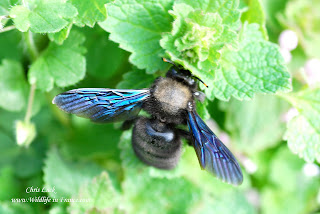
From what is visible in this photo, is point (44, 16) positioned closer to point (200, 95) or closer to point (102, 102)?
point (102, 102)

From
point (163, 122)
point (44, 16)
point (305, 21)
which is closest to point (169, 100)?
point (163, 122)

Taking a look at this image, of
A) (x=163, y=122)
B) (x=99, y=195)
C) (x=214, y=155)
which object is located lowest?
(x=99, y=195)

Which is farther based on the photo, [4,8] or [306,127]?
[306,127]

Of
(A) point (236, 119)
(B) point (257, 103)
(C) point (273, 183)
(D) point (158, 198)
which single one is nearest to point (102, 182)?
(D) point (158, 198)

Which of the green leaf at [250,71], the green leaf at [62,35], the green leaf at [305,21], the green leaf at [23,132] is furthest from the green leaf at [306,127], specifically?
the green leaf at [23,132]

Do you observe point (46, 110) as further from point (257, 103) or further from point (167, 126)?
point (257, 103)

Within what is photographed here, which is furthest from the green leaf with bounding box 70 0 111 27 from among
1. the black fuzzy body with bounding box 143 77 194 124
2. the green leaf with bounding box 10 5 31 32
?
the black fuzzy body with bounding box 143 77 194 124

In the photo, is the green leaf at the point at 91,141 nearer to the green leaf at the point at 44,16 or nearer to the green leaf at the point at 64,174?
the green leaf at the point at 64,174

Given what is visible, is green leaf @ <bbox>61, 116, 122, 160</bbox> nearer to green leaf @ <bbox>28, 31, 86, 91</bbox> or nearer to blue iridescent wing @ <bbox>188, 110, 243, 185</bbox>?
green leaf @ <bbox>28, 31, 86, 91</bbox>
